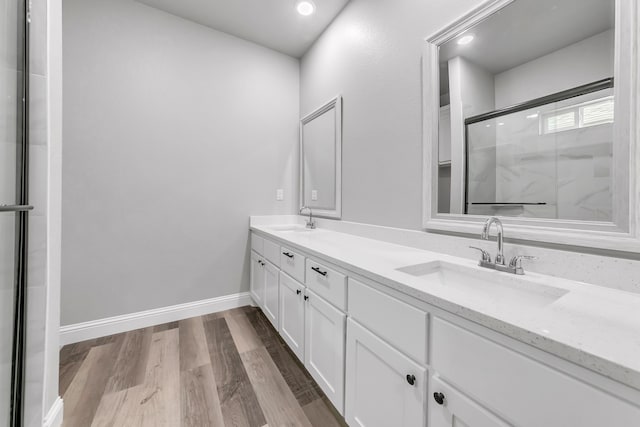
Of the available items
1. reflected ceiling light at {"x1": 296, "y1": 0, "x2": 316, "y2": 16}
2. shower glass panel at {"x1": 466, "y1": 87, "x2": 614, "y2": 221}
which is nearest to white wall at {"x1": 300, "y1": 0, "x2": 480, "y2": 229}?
reflected ceiling light at {"x1": 296, "y1": 0, "x2": 316, "y2": 16}

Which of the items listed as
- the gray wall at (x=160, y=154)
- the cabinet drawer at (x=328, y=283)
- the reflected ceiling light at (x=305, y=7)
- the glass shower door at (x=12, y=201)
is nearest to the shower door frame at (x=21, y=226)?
the glass shower door at (x=12, y=201)

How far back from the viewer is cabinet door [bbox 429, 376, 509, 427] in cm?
63

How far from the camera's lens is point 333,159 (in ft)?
7.23

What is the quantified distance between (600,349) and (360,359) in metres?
0.76

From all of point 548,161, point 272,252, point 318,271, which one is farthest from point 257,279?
point 548,161

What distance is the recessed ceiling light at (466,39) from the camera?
1.22 metres

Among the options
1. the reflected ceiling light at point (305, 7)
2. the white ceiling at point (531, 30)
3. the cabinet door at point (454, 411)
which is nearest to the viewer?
the cabinet door at point (454, 411)

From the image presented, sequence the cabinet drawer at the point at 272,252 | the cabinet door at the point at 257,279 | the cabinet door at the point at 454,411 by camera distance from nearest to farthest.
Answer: the cabinet door at the point at 454,411
the cabinet drawer at the point at 272,252
the cabinet door at the point at 257,279

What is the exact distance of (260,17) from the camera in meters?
2.19

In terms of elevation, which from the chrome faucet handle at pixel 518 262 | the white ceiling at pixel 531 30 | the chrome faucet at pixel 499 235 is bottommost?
the chrome faucet handle at pixel 518 262

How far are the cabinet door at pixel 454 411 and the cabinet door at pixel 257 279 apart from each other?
165cm

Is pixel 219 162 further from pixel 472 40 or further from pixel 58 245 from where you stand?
pixel 472 40

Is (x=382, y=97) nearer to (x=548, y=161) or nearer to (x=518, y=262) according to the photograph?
(x=548, y=161)

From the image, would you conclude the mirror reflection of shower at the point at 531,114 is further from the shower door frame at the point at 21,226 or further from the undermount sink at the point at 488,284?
the shower door frame at the point at 21,226
